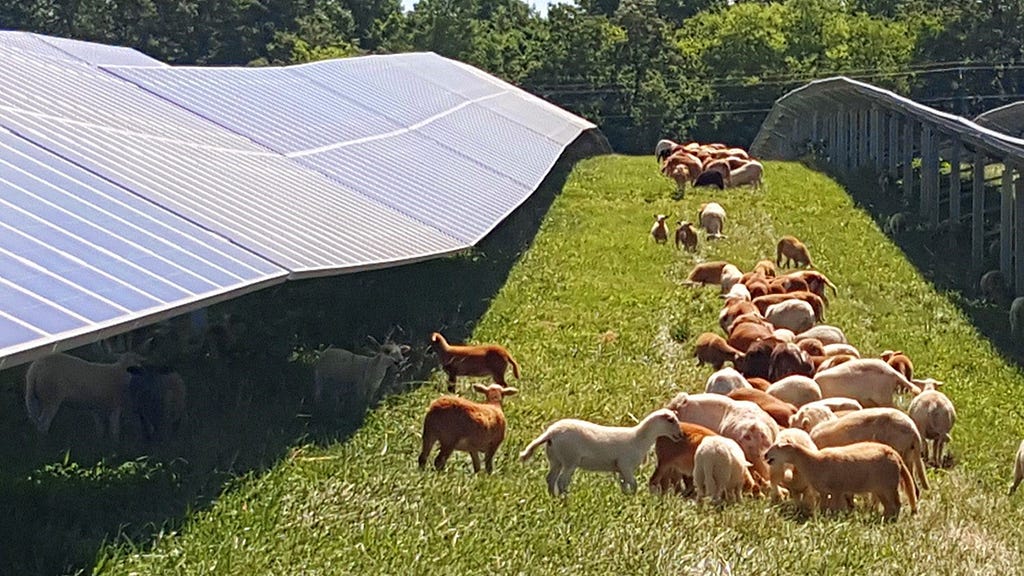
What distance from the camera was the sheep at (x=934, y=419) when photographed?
10.8m

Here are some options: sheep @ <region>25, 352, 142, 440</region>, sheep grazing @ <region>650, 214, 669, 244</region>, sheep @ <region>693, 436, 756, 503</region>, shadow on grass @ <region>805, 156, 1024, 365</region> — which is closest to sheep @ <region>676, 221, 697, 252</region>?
sheep grazing @ <region>650, 214, 669, 244</region>

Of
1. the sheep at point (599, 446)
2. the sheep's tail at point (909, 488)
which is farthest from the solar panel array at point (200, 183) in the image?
the sheep's tail at point (909, 488)

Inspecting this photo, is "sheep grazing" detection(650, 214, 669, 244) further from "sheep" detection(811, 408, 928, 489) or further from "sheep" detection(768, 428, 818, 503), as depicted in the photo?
"sheep" detection(768, 428, 818, 503)

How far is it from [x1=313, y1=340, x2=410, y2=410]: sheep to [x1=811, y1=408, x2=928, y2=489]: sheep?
350 centimetres

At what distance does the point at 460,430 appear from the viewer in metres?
9.50

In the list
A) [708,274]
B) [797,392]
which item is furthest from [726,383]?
[708,274]

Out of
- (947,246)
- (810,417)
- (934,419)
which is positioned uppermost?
(810,417)

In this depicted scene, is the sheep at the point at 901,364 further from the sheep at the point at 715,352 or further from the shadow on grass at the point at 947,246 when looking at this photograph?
the shadow on grass at the point at 947,246

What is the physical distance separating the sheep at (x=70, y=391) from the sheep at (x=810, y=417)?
4553 mm

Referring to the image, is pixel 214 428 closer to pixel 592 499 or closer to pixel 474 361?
pixel 474 361

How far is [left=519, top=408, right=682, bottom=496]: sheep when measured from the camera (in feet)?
29.9

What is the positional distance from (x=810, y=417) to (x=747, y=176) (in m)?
21.5

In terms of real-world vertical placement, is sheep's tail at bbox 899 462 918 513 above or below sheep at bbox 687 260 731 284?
above

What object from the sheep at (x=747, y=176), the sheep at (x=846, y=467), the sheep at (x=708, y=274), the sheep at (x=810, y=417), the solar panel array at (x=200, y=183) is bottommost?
the sheep at (x=747, y=176)
